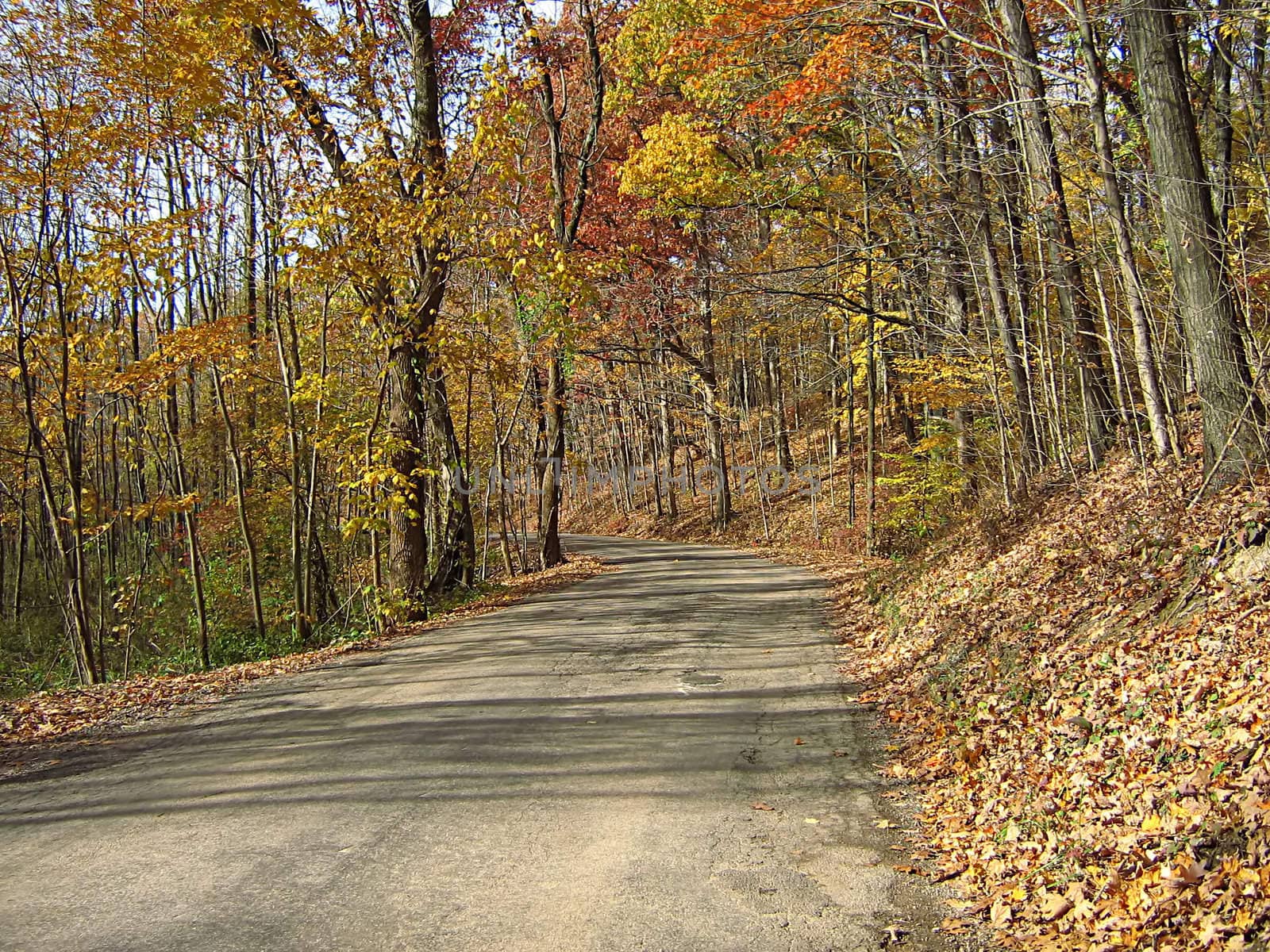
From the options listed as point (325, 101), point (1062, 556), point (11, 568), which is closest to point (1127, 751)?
point (1062, 556)

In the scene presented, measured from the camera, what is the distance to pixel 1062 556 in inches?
319

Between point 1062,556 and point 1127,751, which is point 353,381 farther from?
point 1127,751

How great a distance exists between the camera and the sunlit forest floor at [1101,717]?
3664mm

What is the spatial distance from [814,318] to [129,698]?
13.3m

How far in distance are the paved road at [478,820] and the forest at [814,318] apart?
79 cm

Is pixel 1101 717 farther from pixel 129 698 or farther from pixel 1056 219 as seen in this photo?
pixel 129 698

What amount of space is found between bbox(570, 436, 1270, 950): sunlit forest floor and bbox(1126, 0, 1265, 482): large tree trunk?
0.57 meters

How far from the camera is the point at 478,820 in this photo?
536 cm

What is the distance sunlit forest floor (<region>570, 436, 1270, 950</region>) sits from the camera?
12.0 ft

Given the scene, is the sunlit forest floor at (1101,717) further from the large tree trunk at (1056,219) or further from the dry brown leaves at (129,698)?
the dry brown leaves at (129,698)

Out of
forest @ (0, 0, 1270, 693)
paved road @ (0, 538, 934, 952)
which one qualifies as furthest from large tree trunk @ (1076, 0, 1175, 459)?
paved road @ (0, 538, 934, 952)

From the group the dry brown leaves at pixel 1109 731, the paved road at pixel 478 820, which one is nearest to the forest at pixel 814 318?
the dry brown leaves at pixel 1109 731

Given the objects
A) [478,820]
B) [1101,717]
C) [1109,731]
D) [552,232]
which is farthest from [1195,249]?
[552,232]

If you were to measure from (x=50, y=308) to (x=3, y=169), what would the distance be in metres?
2.12
